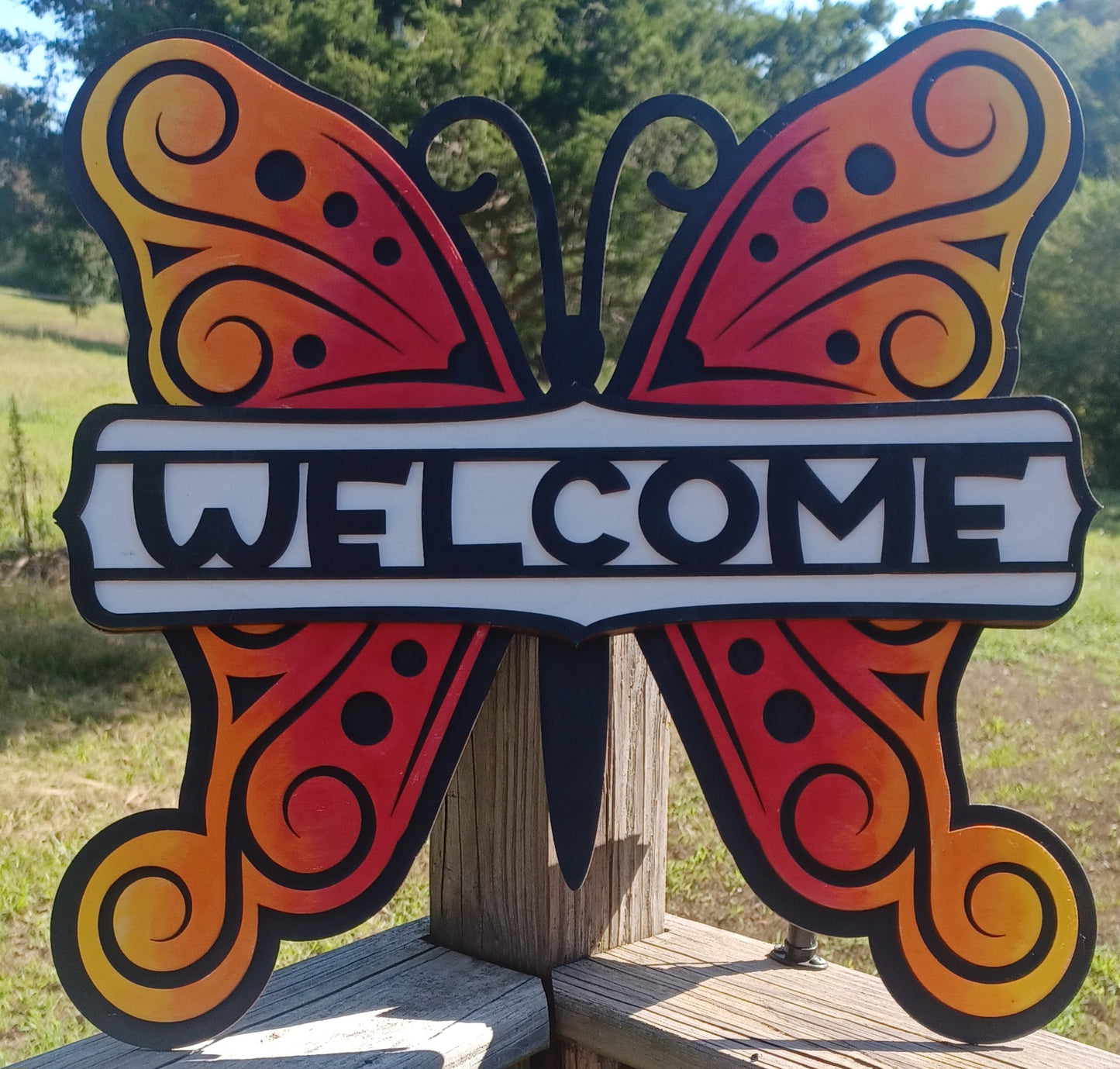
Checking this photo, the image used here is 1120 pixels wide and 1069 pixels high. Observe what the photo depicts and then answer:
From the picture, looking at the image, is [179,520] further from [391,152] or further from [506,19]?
[506,19]

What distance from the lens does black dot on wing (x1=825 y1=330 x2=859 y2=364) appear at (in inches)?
53.8

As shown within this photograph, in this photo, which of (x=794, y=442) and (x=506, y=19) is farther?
(x=506, y=19)

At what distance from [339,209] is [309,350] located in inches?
7.5

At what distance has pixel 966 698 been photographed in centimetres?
452

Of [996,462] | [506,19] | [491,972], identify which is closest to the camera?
[996,462]

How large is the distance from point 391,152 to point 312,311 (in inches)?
9.2

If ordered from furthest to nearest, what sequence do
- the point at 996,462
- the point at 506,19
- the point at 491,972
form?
the point at 506,19 < the point at 491,972 < the point at 996,462

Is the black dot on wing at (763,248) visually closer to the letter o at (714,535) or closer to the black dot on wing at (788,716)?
the letter o at (714,535)

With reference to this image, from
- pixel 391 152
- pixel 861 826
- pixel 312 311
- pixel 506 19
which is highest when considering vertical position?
pixel 506 19

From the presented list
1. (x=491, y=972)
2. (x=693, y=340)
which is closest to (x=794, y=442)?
(x=693, y=340)

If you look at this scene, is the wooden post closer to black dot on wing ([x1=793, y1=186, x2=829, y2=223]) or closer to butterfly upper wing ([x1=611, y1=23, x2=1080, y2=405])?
butterfly upper wing ([x1=611, y1=23, x2=1080, y2=405])

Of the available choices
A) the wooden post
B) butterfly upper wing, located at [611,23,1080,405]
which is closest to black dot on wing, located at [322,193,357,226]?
butterfly upper wing, located at [611,23,1080,405]

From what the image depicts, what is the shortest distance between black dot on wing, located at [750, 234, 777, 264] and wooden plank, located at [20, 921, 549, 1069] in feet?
3.56

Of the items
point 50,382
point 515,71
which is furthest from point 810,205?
point 50,382
